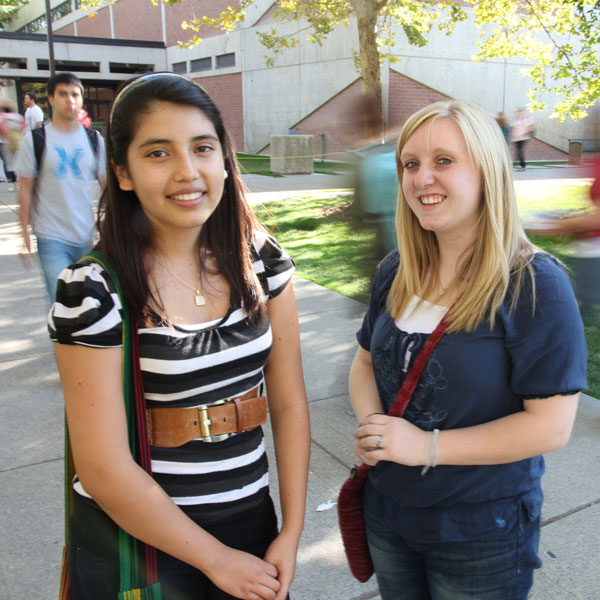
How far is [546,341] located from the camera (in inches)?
54.4

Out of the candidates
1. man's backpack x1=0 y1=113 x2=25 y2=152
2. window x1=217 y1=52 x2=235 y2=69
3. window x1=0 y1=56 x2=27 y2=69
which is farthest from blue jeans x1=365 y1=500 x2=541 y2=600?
window x1=0 y1=56 x2=27 y2=69

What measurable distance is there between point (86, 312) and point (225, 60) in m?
28.8

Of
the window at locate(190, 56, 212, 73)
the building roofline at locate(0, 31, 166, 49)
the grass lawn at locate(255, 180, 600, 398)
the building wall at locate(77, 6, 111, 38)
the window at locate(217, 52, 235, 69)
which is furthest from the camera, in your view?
the building wall at locate(77, 6, 111, 38)

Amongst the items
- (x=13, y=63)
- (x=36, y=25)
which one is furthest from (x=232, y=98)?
(x=36, y=25)

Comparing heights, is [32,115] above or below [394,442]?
above

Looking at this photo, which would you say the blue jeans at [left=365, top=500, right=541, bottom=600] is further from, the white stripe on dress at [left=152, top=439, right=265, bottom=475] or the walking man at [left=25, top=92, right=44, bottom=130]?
the walking man at [left=25, top=92, right=44, bottom=130]

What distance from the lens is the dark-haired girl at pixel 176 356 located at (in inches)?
52.9

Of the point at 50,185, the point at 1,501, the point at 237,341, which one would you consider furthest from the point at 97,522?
the point at 50,185

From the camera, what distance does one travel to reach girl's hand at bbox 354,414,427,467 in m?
1.50

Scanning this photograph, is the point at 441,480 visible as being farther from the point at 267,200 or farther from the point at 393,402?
the point at 267,200

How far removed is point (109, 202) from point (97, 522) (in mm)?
763

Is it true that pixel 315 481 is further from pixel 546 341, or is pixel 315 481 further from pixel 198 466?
pixel 546 341

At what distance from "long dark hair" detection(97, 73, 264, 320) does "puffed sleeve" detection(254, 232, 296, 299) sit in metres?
0.03

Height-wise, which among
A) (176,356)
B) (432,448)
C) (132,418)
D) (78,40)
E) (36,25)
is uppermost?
(36,25)
